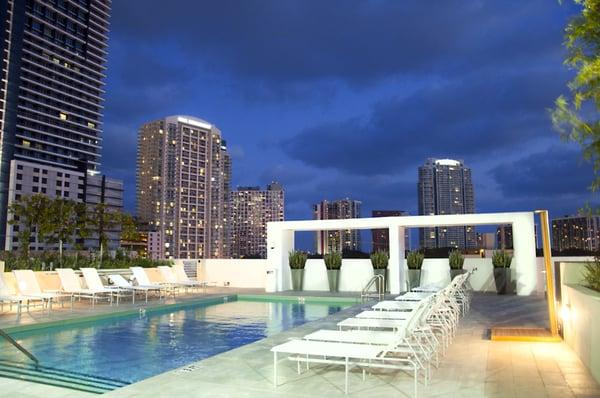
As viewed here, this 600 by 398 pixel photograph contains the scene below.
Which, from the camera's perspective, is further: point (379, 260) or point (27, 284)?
point (379, 260)

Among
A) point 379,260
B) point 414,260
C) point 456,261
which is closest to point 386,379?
point 456,261

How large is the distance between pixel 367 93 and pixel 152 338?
10844cm

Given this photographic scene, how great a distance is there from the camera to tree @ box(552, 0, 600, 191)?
450 cm

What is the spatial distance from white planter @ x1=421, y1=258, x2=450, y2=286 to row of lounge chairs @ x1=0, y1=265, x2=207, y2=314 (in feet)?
23.8

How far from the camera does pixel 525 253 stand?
14.3 meters

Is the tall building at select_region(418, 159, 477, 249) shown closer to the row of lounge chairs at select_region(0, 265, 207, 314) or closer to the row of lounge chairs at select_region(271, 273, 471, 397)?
the row of lounge chairs at select_region(0, 265, 207, 314)

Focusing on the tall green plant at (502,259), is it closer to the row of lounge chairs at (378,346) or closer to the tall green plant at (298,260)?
the tall green plant at (298,260)

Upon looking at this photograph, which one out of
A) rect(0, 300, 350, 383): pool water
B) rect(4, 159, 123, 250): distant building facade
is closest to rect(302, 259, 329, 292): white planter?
rect(0, 300, 350, 383): pool water

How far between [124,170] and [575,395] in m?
172

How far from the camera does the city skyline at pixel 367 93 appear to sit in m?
30.2

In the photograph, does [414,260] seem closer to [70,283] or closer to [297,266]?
[297,266]

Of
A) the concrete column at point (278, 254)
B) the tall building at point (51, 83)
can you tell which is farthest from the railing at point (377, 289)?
the tall building at point (51, 83)

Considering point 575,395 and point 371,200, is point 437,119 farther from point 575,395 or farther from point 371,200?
point 575,395

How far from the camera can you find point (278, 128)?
16888cm
